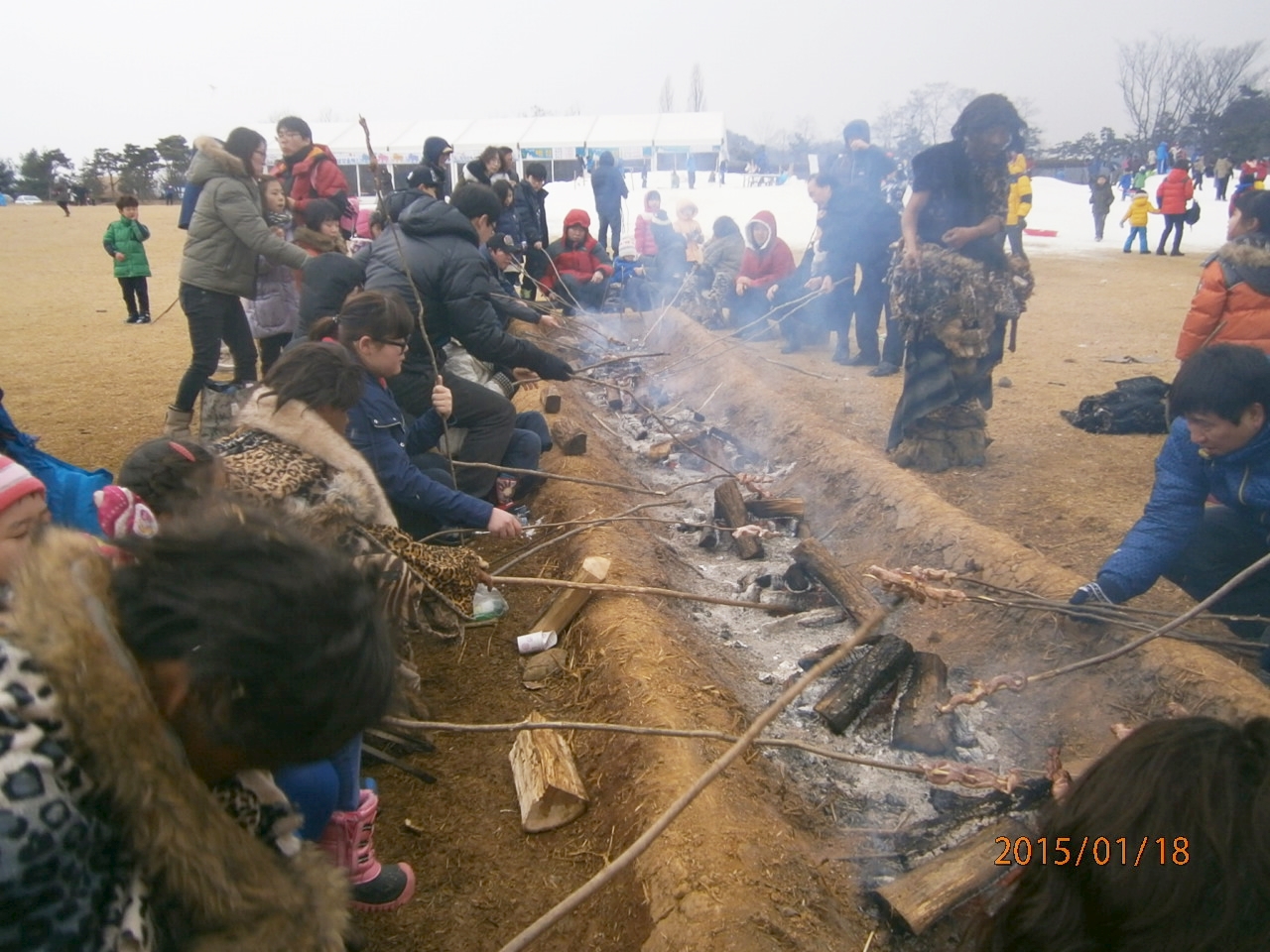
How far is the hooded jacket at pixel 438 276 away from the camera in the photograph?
452 cm

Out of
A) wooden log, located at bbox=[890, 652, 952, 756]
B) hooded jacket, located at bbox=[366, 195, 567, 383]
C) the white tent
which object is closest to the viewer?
wooden log, located at bbox=[890, 652, 952, 756]

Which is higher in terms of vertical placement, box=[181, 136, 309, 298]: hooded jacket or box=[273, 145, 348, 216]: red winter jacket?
box=[273, 145, 348, 216]: red winter jacket

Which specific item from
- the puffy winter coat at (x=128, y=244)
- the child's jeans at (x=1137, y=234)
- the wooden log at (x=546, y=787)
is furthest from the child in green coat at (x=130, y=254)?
the child's jeans at (x=1137, y=234)

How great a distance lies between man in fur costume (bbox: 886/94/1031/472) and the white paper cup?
2.98m

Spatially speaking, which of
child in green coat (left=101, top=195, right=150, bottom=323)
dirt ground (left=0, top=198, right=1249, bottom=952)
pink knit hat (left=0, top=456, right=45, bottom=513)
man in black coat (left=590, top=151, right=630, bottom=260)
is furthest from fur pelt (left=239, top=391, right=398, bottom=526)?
man in black coat (left=590, top=151, right=630, bottom=260)

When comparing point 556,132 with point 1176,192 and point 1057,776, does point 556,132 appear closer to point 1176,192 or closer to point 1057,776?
point 1176,192

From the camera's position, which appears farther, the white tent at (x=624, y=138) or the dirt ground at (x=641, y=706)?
the white tent at (x=624, y=138)

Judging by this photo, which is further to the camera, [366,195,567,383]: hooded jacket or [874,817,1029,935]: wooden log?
[366,195,567,383]: hooded jacket

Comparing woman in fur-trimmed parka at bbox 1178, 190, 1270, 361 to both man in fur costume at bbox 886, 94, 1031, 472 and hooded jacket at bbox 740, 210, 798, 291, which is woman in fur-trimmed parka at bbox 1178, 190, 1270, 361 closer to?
man in fur costume at bbox 886, 94, 1031, 472

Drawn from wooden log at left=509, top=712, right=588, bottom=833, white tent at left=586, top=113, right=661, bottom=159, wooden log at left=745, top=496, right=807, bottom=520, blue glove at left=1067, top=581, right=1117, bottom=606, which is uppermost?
white tent at left=586, top=113, right=661, bottom=159

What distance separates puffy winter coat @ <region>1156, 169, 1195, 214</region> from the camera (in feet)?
48.8

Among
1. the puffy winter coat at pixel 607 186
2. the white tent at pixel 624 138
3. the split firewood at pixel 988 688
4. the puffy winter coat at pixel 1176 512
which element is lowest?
the split firewood at pixel 988 688

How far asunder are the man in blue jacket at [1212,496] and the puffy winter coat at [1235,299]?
4.72 feet
